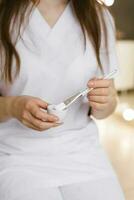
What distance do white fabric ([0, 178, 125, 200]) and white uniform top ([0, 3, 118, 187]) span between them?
0.02 metres

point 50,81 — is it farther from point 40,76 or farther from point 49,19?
point 49,19

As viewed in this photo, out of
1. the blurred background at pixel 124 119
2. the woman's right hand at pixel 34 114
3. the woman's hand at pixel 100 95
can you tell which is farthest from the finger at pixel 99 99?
the blurred background at pixel 124 119

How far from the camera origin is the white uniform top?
0.98 metres

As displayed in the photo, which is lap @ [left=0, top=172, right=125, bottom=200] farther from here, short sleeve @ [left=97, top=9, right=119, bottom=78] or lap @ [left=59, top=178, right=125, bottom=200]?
short sleeve @ [left=97, top=9, right=119, bottom=78]

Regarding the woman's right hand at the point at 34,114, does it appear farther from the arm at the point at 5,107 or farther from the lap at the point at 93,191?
the lap at the point at 93,191

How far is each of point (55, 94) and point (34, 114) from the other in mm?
151

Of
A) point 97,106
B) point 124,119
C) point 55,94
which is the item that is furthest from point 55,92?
point 124,119

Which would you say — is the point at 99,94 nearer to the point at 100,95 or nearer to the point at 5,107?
the point at 100,95

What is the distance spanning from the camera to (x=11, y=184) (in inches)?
36.2

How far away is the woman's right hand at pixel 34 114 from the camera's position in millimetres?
859

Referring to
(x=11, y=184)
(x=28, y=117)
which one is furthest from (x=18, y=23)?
(x=11, y=184)

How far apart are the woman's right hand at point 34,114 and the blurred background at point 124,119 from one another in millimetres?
959

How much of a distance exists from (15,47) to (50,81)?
0.12m

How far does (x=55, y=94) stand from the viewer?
1.01 m
